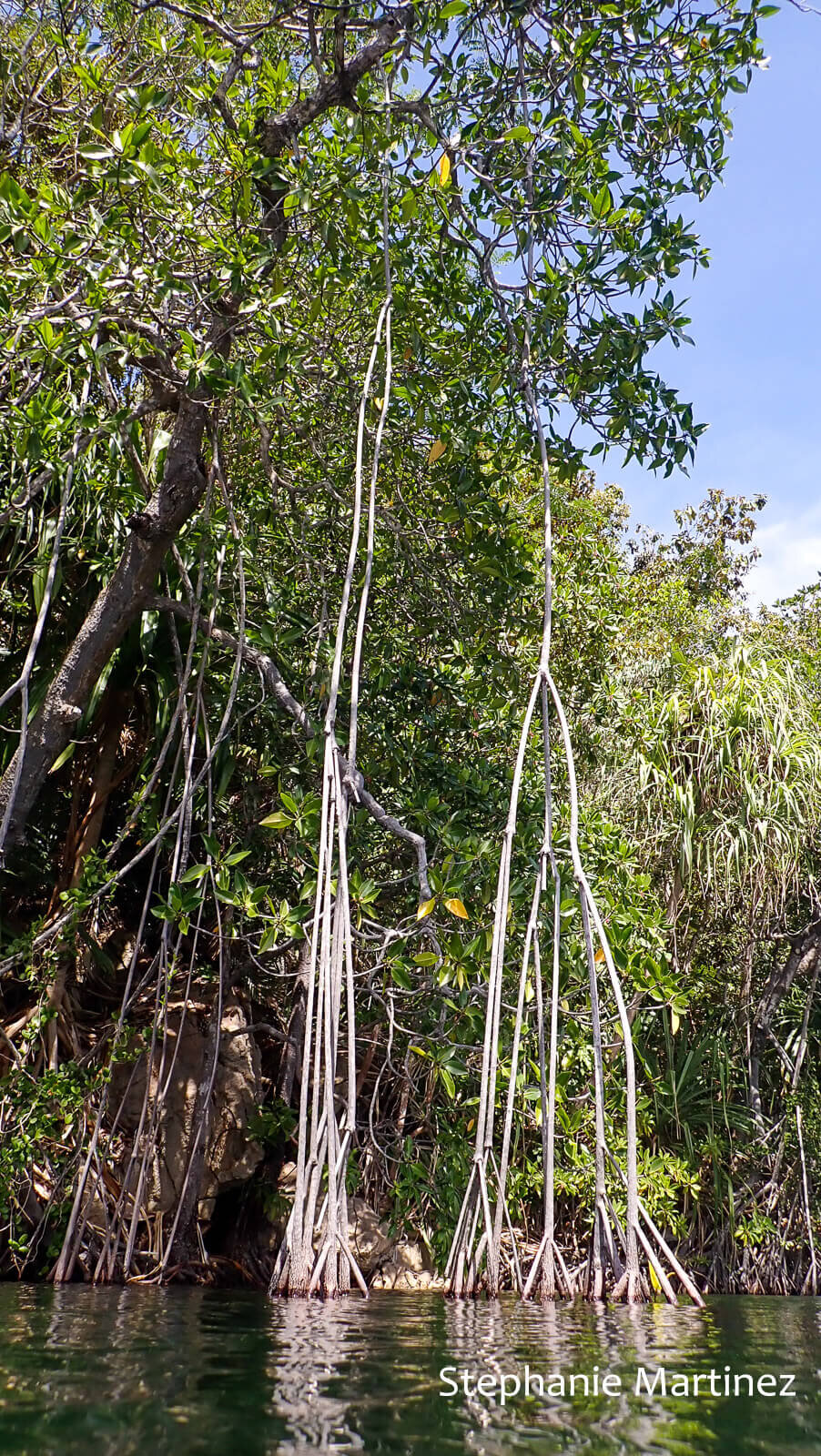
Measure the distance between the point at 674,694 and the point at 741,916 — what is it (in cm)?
150

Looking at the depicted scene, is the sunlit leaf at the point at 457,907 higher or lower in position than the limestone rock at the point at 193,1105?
higher

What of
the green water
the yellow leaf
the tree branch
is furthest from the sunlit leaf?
the green water

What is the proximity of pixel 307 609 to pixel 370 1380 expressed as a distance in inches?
127

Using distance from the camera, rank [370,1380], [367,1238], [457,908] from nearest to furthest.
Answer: [370,1380] < [457,908] < [367,1238]

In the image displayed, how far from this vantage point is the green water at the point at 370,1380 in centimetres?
133

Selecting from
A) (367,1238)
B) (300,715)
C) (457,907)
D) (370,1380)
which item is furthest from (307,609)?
(370,1380)

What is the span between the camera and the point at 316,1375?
1707mm

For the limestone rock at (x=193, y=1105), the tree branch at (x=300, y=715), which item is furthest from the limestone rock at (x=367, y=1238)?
the tree branch at (x=300, y=715)

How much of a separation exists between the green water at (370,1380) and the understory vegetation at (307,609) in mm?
329

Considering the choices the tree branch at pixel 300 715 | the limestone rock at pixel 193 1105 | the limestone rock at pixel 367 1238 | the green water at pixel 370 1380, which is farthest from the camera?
the limestone rock at pixel 367 1238

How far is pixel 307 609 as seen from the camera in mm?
4441

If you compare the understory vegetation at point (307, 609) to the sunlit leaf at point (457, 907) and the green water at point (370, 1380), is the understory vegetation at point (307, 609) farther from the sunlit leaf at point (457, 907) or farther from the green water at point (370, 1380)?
the green water at point (370, 1380)

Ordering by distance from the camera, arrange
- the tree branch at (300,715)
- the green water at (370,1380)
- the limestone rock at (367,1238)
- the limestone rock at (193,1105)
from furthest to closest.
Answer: the limestone rock at (367,1238), the limestone rock at (193,1105), the tree branch at (300,715), the green water at (370,1380)

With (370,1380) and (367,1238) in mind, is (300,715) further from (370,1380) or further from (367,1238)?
(367,1238)
